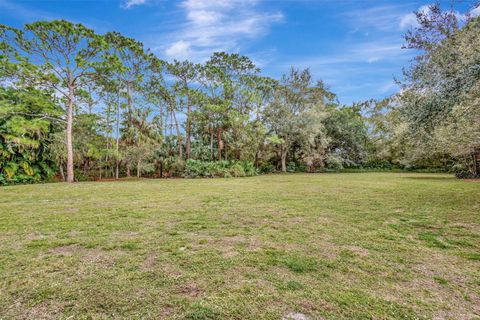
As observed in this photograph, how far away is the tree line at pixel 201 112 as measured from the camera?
19.4ft

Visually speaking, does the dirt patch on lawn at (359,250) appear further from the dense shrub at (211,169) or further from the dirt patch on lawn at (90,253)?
the dense shrub at (211,169)

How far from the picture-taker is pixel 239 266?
2.59 m

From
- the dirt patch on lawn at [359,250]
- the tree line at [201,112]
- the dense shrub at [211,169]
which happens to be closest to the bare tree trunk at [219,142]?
the tree line at [201,112]

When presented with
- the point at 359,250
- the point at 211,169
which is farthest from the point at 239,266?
the point at 211,169

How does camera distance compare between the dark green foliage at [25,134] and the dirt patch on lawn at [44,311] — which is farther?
the dark green foliage at [25,134]

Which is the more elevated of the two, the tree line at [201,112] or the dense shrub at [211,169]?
the tree line at [201,112]

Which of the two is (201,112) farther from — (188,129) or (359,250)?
(359,250)

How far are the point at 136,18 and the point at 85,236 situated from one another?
373 inches

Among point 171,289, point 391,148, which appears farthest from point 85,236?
point 391,148

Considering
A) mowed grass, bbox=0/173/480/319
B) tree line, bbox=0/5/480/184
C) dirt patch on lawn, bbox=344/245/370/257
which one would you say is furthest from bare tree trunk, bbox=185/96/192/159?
dirt patch on lawn, bbox=344/245/370/257

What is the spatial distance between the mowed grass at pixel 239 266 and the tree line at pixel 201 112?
12.0 ft

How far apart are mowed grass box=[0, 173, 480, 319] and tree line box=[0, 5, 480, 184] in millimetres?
3673

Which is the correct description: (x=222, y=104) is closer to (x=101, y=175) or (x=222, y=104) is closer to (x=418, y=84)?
(x=101, y=175)

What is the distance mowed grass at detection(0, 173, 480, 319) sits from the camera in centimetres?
186
